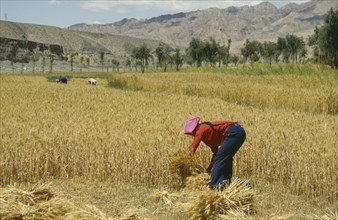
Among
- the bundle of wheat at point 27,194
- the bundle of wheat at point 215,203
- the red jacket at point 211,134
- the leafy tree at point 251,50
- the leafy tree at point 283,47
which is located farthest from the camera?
the leafy tree at point 251,50

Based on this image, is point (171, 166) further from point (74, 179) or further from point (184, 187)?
point (74, 179)

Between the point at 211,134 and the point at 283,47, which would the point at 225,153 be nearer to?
the point at 211,134

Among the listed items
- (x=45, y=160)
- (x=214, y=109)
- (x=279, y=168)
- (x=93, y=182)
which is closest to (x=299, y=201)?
(x=279, y=168)

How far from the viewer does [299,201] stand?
9336mm

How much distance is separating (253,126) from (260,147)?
3.17 m

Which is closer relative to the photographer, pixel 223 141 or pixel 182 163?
pixel 223 141

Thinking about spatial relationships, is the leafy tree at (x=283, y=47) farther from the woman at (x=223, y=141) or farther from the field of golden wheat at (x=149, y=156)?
the woman at (x=223, y=141)

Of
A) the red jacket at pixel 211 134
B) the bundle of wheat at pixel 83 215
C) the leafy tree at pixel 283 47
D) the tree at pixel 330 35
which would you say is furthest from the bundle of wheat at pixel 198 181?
the leafy tree at pixel 283 47

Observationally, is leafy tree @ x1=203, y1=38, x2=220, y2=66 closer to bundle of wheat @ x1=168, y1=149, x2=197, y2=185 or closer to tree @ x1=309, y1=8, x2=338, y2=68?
tree @ x1=309, y1=8, x2=338, y2=68

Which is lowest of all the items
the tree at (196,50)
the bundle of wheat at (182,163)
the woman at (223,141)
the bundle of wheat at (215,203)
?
the bundle of wheat at (215,203)

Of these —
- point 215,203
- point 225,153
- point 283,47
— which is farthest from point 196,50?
point 215,203

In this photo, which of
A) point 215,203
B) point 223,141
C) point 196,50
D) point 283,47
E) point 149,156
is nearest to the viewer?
point 215,203

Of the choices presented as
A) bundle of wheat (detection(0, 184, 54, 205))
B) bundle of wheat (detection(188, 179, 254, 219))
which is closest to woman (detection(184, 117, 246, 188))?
bundle of wheat (detection(188, 179, 254, 219))

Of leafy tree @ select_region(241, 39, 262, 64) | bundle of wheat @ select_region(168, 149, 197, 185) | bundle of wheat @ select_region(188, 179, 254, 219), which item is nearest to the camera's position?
bundle of wheat @ select_region(188, 179, 254, 219)
